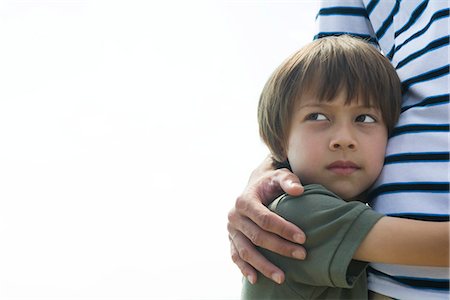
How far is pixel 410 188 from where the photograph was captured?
0.97 meters

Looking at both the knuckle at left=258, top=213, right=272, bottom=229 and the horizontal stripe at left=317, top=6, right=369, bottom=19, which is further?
the horizontal stripe at left=317, top=6, right=369, bottom=19

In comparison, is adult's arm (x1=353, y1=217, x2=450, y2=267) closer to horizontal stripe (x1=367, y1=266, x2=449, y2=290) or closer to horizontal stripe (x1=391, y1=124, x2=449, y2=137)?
horizontal stripe (x1=367, y1=266, x2=449, y2=290)

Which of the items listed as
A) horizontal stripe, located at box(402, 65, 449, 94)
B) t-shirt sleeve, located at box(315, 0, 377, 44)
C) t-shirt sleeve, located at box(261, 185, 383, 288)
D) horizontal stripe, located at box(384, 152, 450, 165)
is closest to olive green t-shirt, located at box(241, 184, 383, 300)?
t-shirt sleeve, located at box(261, 185, 383, 288)

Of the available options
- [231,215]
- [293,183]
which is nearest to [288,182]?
[293,183]

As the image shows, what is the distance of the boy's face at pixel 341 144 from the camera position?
1.07m

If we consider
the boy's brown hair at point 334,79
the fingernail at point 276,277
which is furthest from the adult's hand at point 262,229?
the boy's brown hair at point 334,79

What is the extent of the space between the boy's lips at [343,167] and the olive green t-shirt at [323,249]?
6 cm

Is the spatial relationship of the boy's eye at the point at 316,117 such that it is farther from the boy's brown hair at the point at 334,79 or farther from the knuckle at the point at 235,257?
the knuckle at the point at 235,257

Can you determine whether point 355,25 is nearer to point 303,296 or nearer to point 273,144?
point 273,144

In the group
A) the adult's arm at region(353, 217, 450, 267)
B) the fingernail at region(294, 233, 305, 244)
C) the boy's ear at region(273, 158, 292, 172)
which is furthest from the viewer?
the boy's ear at region(273, 158, 292, 172)

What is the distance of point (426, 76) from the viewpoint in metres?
1.02

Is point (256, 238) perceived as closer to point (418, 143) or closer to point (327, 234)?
point (327, 234)

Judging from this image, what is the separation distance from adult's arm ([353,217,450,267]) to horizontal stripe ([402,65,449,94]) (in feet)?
0.77

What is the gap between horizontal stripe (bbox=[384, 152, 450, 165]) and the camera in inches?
37.1
